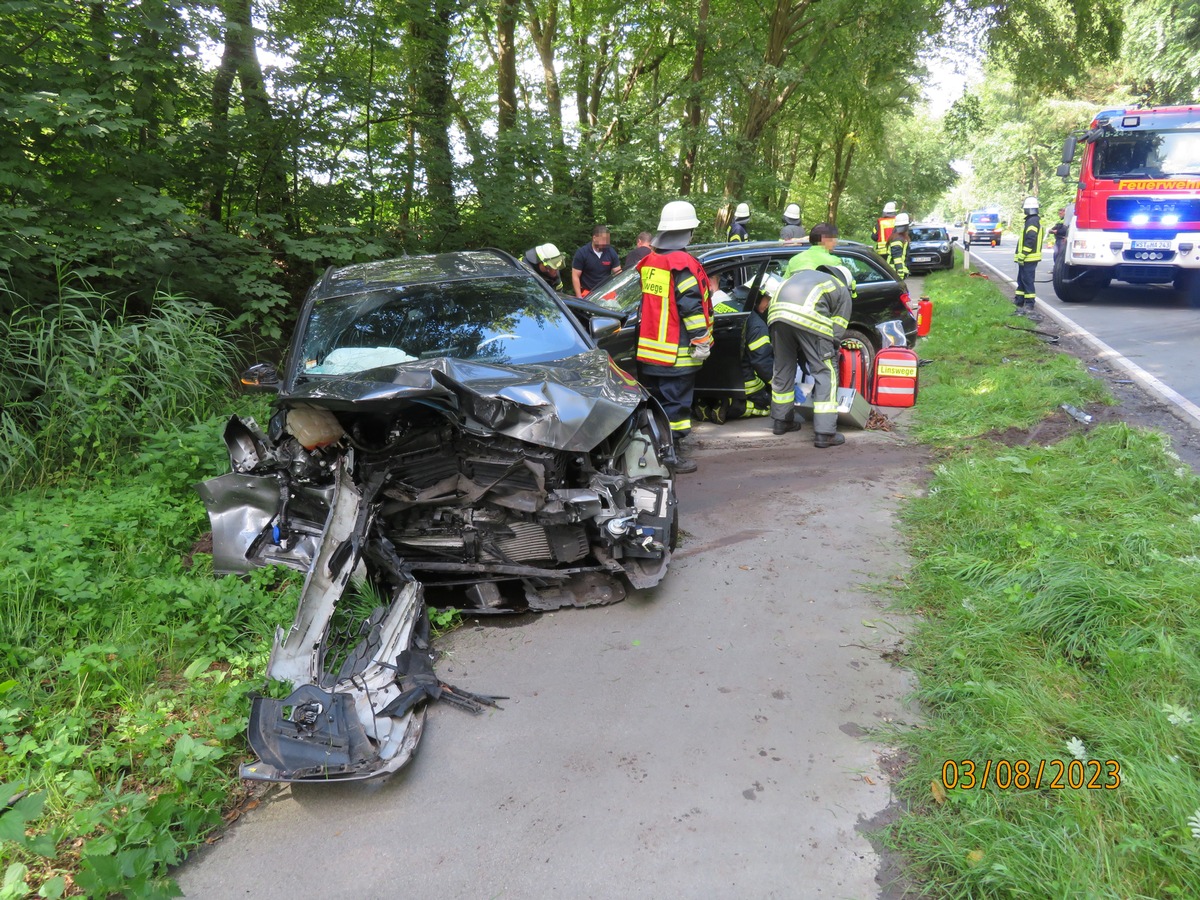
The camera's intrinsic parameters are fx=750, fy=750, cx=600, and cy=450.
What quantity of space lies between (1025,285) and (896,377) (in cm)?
705

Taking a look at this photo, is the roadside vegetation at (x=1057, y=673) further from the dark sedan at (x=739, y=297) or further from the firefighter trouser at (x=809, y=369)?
the dark sedan at (x=739, y=297)

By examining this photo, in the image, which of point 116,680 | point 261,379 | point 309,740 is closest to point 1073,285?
point 261,379

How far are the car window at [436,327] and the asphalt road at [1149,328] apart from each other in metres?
5.39

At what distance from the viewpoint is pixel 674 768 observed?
2.64 meters

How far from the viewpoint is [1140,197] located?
1106cm

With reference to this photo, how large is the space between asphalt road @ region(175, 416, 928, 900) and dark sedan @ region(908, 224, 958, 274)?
19.5 m

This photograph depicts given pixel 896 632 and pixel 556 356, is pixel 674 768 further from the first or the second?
pixel 556 356

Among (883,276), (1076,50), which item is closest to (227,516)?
(883,276)

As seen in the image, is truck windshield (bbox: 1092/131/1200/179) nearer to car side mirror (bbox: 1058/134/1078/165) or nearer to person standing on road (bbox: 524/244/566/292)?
car side mirror (bbox: 1058/134/1078/165)

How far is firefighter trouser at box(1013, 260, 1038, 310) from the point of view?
12.0m

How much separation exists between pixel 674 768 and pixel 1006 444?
419cm

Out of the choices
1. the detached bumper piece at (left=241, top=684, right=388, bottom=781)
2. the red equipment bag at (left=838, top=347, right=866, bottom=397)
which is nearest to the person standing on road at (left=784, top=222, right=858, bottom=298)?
the red equipment bag at (left=838, top=347, right=866, bottom=397)

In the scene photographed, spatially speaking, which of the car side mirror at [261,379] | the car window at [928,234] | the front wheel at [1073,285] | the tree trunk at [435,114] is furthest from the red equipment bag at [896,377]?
the car window at [928,234]

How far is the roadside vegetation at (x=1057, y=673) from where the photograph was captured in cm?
206
